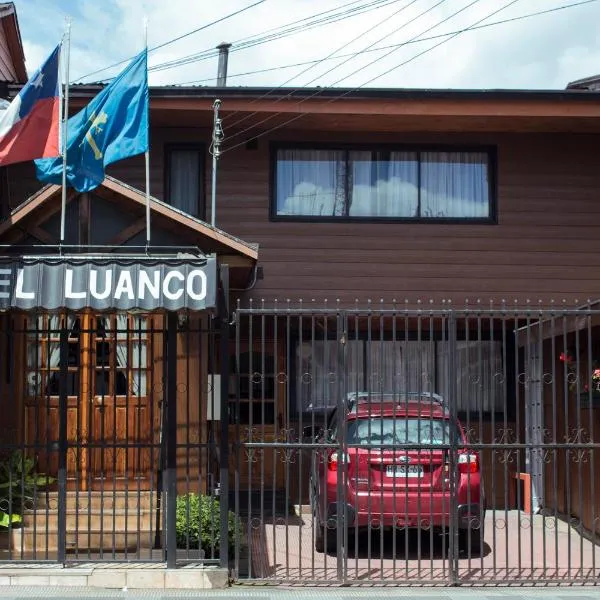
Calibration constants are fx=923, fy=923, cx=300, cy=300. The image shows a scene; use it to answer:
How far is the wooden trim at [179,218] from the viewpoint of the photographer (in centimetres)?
1061

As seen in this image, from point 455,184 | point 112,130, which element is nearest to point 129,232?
point 112,130

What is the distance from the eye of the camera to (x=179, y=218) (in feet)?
35.2

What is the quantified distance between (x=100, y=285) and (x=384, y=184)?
266 inches

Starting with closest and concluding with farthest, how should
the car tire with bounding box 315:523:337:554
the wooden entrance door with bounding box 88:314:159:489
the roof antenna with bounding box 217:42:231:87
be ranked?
1. the car tire with bounding box 315:523:337:554
2. the wooden entrance door with bounding box 88:314:159:489
3. the roof antenna with bounding box 217:42:231:87

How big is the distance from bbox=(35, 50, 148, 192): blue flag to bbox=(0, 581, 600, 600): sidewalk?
4046mm

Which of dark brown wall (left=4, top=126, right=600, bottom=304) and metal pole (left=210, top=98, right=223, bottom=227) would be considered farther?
dark brown wall (left=4, top=126, right=600, bottom=304)

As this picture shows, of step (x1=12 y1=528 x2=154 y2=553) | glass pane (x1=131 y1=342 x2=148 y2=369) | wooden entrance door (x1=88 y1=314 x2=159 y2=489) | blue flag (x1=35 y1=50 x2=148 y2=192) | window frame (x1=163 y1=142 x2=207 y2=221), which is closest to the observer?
step (x1=12 y1=528 x2=154 y2=553)

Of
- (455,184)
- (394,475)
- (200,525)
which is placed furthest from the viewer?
(455,184)

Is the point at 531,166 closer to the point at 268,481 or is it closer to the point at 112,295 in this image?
the point at 268,481

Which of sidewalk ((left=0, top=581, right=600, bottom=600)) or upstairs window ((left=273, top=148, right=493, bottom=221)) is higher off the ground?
upstairs window ((left=273, top=148, right=493, bottom=221))

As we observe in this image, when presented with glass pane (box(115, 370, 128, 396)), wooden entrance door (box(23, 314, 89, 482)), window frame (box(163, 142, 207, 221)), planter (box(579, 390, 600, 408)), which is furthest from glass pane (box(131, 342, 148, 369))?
planter (box(579, 390, 600, 408))

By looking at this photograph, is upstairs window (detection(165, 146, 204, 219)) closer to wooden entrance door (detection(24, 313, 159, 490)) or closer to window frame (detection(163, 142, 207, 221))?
window frame (detection(163, 142, 207, 221))

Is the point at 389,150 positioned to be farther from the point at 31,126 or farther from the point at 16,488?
the point at 16,488

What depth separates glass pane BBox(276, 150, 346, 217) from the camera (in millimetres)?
13984
